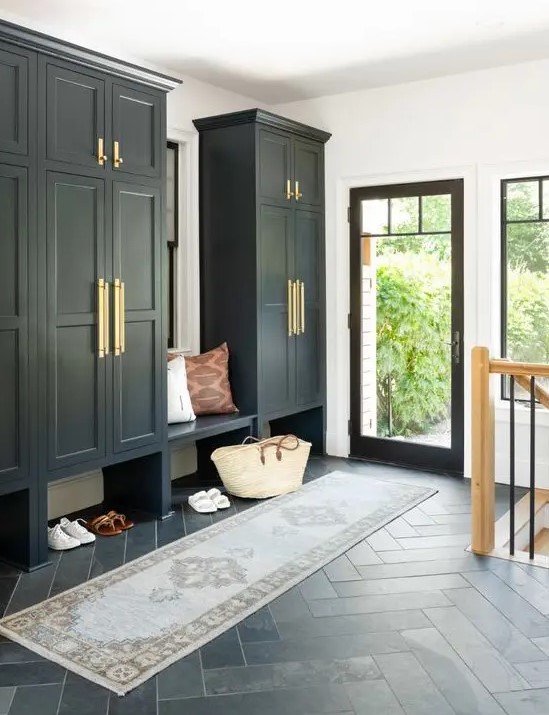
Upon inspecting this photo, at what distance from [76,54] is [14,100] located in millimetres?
423

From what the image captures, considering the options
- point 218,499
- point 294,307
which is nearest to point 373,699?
point 218,499

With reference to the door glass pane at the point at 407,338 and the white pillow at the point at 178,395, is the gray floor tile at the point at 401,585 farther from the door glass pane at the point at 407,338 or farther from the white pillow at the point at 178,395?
the door glass pane at the point at 407,338

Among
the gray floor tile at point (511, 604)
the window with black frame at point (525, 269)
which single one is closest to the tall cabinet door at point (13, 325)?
the gray floor tile at point (511, 604)

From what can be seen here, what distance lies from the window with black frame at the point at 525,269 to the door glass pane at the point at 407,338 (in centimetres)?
40

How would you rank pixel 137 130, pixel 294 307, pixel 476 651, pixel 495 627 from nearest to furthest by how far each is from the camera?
pixel 476 651 → pixel 495 627 → pixel 137 130 → pixel 294 307

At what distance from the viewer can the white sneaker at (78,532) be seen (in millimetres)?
3754

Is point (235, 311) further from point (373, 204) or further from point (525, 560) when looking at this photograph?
point (525, 560)

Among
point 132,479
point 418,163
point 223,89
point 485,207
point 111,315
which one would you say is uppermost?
point 223,89

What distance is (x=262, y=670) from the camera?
2.53m

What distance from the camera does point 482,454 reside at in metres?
3.63

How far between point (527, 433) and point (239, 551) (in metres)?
2.31

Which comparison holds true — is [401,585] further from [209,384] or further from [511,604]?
[209,384]

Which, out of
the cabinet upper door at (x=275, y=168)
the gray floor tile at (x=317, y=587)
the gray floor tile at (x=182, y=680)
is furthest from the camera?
the cabinet upper door at (x=275, y=168)

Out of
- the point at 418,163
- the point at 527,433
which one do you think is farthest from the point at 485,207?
the point at 527,433
